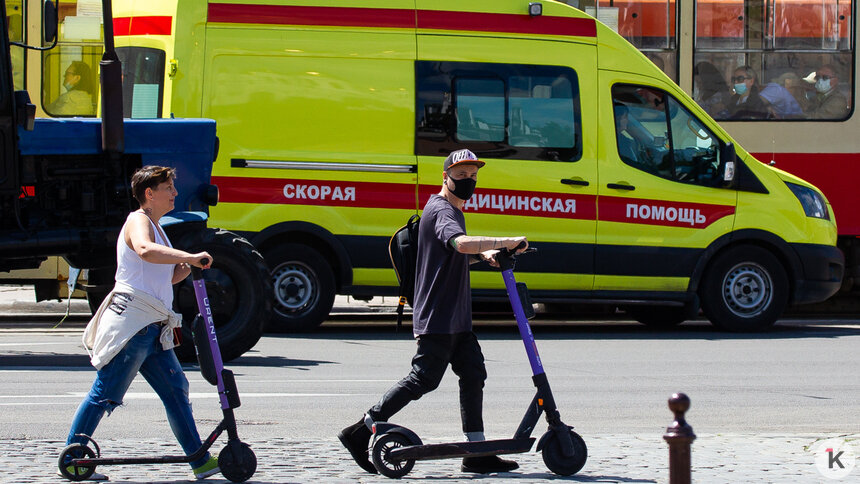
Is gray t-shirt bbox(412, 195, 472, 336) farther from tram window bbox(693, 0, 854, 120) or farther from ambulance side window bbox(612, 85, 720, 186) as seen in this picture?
tram window bbox(693, 0, 854, 120)

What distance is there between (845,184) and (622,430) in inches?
324

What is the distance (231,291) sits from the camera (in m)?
10.9

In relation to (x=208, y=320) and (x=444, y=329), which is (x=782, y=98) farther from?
(x=208, y=320)

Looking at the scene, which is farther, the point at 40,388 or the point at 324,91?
the point at 324,91

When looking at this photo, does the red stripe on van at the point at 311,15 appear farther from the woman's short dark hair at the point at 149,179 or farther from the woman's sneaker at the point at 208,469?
the woman's sneaker at the point at 208,469

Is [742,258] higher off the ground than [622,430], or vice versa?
[742,258]

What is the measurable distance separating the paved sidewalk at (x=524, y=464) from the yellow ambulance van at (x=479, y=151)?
18.8ft

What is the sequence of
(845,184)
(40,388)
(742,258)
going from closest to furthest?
(40,388) < (742,258) < (845,184)

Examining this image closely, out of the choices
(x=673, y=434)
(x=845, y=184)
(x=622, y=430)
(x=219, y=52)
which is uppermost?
(x=219, y=52)

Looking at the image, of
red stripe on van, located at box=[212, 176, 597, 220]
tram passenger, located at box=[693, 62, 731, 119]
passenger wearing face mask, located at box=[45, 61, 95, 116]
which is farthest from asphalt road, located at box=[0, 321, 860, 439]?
tram passenger, located at box=[693, 62, 731, 119]

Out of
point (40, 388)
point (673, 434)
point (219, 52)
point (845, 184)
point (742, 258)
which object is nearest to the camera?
point (673, 434)

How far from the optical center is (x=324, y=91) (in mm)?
12641

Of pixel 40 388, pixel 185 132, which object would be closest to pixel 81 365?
pixel 40 388

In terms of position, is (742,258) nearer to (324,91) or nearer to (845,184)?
(845,184)
